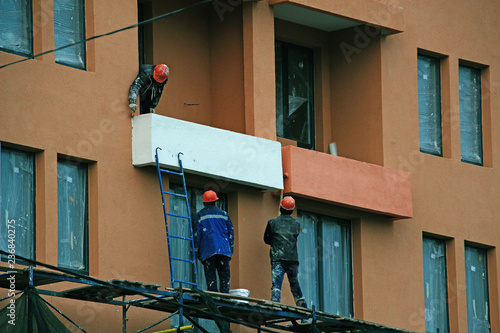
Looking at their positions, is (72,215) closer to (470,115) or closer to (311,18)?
(311,18)

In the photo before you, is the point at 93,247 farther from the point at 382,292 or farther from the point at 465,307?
the point at 465,307

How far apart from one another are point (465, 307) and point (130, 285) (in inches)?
363

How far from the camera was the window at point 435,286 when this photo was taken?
2827cm

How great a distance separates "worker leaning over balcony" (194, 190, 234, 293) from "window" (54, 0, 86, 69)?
2.99 metres

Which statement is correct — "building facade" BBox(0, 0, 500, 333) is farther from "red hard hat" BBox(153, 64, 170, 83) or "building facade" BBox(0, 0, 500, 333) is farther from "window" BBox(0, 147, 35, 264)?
"red hard hat" BBox(153, 64, 170, 83)

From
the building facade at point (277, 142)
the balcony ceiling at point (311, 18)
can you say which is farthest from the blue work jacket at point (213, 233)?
the balcony ceiling at point (311, 18)

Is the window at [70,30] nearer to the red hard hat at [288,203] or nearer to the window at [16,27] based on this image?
the window at [16,27]

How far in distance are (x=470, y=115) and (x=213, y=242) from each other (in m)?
8.12

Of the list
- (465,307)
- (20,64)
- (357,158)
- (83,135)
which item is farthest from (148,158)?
(465,307)

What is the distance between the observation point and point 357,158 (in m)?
28.2

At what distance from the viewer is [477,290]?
96.0 ft

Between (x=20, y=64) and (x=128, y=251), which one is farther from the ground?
(x=20, y=64)

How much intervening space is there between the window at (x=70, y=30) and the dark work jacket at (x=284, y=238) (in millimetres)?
4083

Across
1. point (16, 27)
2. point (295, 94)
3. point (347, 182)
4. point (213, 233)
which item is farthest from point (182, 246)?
point (295, 94)
